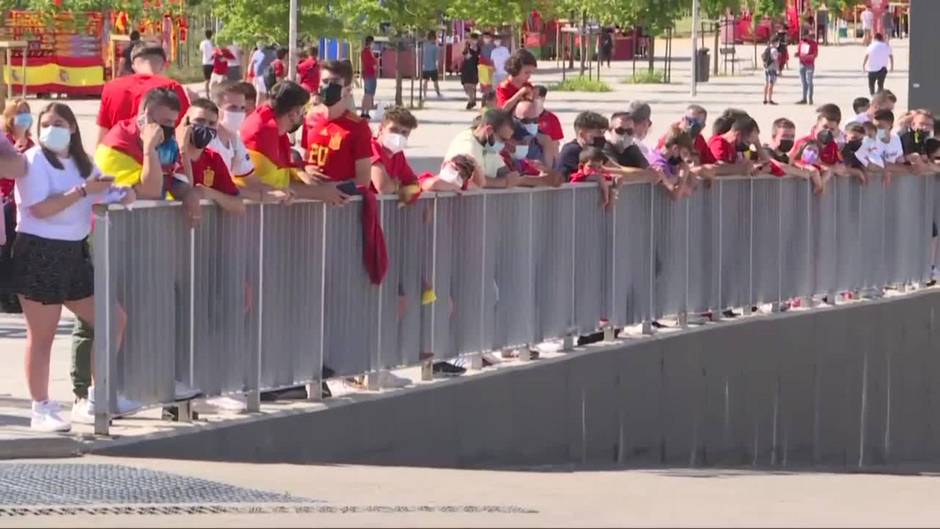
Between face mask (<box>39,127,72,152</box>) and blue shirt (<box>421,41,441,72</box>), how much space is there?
42.0 meters

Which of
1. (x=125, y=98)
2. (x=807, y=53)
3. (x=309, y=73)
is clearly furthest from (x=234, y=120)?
(x=807, y=53)

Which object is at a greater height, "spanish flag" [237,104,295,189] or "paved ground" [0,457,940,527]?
→ "spanish flag" [237,104,295,189]

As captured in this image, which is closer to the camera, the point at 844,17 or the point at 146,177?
the point at 146,177

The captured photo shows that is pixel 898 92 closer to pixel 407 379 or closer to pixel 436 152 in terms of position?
pixel 436 152

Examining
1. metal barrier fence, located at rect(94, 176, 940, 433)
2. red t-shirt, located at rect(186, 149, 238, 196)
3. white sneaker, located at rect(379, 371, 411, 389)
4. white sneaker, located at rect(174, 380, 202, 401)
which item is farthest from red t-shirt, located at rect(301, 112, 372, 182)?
white sneaker, located at rect(174, 380, 202, 401)

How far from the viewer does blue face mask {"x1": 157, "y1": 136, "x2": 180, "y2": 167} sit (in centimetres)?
1146

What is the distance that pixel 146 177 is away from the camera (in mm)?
11234

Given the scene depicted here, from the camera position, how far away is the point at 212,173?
1166cm

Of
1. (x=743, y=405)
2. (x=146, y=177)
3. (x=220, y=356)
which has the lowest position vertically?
(x=743, y=405)

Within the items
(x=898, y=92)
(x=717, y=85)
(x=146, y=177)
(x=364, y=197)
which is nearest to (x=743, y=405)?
(x=364, y=197)

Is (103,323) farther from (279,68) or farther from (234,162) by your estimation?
(279,68)

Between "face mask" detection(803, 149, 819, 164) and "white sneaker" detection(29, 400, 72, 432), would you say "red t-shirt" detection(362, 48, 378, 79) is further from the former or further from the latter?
"white sneaker" detection(29, 400, 72, 432)

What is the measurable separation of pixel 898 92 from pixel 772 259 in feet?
118

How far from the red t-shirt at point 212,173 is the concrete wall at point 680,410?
1223mm
